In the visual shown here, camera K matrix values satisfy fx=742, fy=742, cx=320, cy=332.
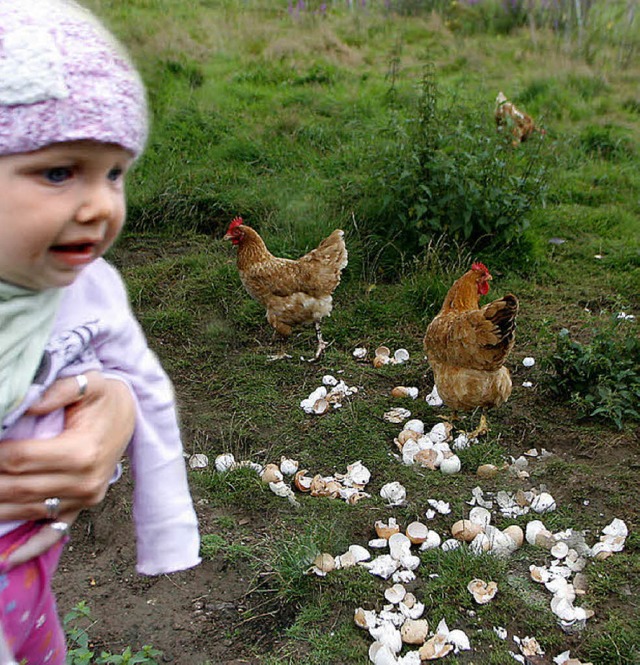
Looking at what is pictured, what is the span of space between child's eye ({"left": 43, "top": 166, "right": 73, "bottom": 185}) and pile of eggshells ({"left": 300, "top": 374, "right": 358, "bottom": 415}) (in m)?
3.16

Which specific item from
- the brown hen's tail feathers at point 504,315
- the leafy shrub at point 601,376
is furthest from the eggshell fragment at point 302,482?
the leafy shrub at point 601,376

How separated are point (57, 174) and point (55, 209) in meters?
0.05

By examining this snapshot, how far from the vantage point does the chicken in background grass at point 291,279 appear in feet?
15.2

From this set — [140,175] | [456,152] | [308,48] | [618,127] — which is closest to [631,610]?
[456,152]

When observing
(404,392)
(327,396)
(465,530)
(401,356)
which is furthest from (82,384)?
(401,356)

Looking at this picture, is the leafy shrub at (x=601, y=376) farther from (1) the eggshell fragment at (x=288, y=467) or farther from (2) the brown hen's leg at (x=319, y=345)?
(1) the eggshell fragment at (x=288, y=467)

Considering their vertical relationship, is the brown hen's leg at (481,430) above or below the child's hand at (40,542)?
below

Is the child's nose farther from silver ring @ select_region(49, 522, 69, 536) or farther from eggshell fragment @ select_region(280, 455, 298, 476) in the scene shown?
eggshell fragment @ select_region(280, 455, 298, 476)

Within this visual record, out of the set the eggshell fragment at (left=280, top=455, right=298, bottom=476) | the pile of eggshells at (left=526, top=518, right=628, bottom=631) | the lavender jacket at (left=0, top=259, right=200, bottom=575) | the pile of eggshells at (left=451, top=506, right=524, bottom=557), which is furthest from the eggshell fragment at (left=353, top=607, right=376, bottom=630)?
the lavender jacket at (left=0, top=259, right=200, bottom=575)

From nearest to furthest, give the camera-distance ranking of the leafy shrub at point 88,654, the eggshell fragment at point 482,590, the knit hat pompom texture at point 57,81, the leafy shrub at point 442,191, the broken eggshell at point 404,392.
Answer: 1. the knit hat pompom texture at point 57,81
2. the leafy shrub at point 88,654
3. the eggshell fragment at point 482,590
4. the broken eggshell at point 404,392
5. the leafy shrub at point 442,191

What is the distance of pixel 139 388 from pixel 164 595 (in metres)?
1.85

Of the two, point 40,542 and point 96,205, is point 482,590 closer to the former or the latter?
point 40,542

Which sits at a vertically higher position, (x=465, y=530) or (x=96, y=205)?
(x=96, y=205)

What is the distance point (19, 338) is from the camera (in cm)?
111
